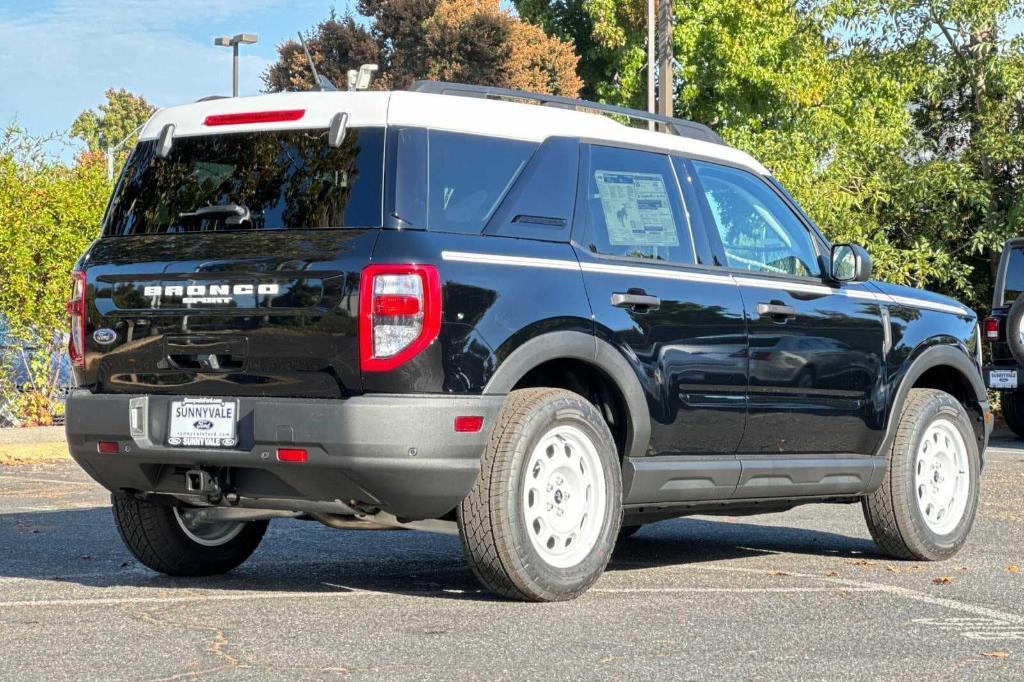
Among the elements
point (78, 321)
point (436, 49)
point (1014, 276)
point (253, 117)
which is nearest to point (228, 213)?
point (253, 117)

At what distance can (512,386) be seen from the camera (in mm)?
6566

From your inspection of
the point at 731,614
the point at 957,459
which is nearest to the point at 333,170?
the point at 731,614

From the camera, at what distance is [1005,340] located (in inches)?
693

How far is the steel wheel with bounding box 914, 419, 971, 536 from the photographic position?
8633mm

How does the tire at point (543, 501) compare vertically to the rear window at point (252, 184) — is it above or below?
below

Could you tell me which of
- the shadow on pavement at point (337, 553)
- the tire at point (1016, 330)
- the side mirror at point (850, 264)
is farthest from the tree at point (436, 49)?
the side mirror at point (850, 264)

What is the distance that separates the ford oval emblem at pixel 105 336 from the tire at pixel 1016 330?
33.9 ft

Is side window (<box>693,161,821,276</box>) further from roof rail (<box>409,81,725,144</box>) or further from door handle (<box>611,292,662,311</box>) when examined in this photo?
door handle (<box>611,292,662,311</box>)

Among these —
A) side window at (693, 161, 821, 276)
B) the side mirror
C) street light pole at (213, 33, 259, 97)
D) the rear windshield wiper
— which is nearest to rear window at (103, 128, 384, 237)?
the rear windshield wiper

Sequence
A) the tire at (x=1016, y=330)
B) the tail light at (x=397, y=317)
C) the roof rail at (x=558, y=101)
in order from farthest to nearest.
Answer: the tire at (x=1016, y=330) < the roof rail at (x=558, y=101) < the tail light at (x=397, y=317)

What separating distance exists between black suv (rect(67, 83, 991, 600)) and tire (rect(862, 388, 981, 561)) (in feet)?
1.70

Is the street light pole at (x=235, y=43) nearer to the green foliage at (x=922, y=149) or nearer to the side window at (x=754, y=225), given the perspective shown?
the green foliage at (x=922, y=149)

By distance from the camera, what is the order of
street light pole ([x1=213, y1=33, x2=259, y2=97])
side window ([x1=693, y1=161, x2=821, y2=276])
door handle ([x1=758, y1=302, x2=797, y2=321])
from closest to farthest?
door handle ([x1=758, y1=302, x2=797, y2=321])
side window ([x1=693, y1=161, x2=821, y2=276])
street light pole ([x1=213, y1=33, x2=259, y2=97])

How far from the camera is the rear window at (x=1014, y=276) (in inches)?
688
